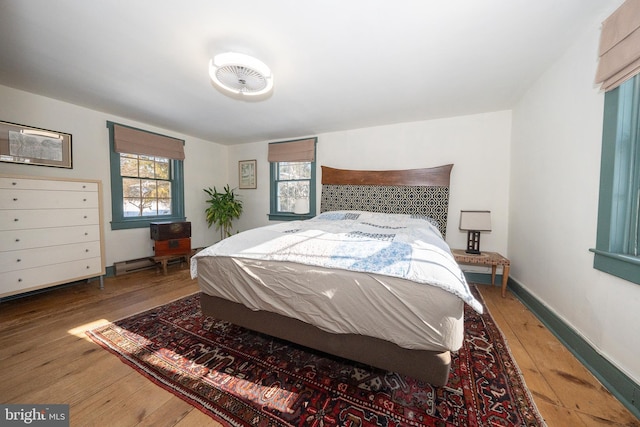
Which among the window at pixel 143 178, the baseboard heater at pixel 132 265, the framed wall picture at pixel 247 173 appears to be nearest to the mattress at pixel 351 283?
the baseboard heater at pixel 132 265

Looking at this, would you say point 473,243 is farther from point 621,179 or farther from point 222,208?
point 222,208

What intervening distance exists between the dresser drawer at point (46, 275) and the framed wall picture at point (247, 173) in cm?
255

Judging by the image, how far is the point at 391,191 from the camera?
3424 millimetres

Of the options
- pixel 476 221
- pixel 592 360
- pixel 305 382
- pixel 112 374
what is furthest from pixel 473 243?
pixel 112 374

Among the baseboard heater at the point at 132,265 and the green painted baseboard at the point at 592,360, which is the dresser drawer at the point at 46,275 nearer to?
the baseboard heater at the point at 132,265

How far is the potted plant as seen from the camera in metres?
4.39

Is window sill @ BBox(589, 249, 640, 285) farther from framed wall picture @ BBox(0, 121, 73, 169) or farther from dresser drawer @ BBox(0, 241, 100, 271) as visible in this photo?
framed wall picture @ BBox(0, 121, 73, 169)

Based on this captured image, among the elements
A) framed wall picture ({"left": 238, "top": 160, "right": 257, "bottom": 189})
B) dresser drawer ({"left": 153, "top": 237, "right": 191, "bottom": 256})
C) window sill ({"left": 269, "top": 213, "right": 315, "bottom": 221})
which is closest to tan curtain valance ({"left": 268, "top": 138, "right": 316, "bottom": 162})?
framed wall picture ({"left": 238, "top": 160, "right": 257, "bottom": 189})

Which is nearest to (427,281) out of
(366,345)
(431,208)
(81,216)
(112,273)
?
(366,345)

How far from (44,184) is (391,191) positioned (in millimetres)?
4112

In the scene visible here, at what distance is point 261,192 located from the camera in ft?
A: 15.1

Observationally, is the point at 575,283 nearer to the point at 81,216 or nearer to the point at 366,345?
the point at 366,345

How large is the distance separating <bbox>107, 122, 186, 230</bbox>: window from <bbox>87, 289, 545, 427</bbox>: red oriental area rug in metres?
2.18

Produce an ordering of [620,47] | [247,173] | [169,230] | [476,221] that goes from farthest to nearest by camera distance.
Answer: [247,173] < [169,230] < [476,221] < [620,47]
